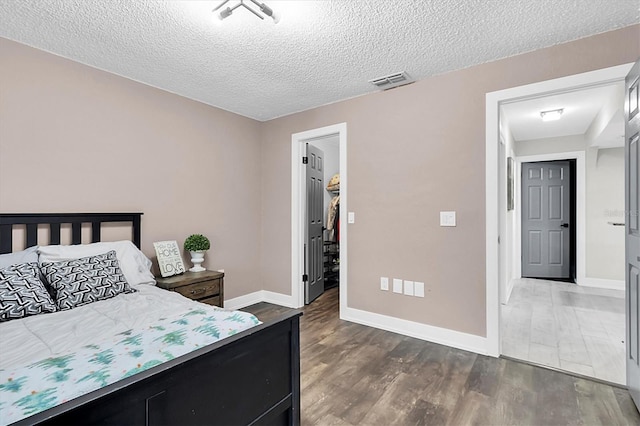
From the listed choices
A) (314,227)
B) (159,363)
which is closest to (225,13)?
(159,363)

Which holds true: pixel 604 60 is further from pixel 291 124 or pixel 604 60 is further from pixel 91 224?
pixel 91 224

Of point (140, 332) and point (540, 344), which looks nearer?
point (140, 332)

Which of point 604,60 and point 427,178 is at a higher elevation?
point 604,60

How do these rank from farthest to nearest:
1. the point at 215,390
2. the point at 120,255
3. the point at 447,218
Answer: the point at 447,218
the point at 120,255
the point at 215,390

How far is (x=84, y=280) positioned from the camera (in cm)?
209

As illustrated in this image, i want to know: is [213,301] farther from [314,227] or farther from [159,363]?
[159,363]

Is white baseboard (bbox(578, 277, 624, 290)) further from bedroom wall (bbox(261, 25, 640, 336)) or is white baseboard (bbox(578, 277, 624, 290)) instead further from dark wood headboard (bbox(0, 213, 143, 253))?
dark wood headboard (bbox(0, 213, 143, 253))

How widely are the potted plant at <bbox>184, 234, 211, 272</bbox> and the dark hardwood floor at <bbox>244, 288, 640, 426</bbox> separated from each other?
1415mm

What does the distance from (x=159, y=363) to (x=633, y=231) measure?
105 inches

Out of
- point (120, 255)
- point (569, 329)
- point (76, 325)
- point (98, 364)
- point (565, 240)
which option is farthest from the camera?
point (565, 240)

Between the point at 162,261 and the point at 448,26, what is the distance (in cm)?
304

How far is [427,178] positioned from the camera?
2.93 m

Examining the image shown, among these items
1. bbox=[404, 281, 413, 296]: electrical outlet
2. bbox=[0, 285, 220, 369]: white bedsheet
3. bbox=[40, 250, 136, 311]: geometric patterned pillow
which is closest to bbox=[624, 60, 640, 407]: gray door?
bbox=[404, 281, 413, 296]: electrical outlet

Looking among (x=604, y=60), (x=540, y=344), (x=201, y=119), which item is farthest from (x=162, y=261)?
(x=604, y=60)
